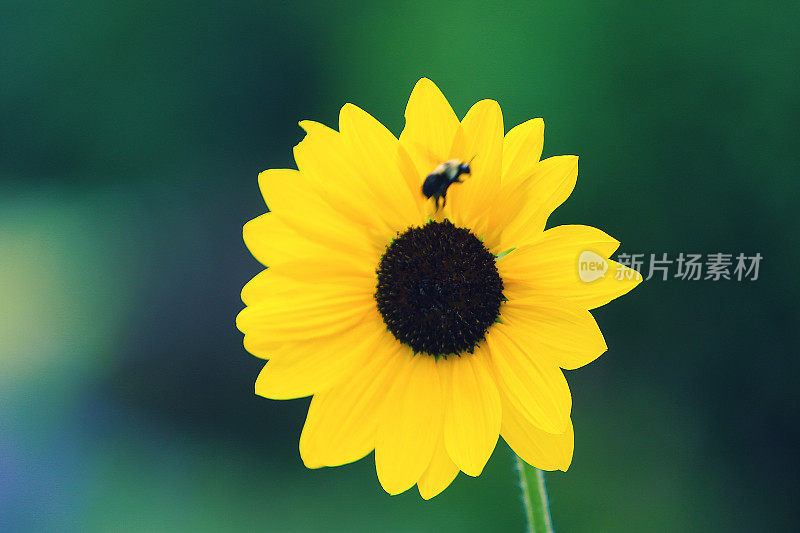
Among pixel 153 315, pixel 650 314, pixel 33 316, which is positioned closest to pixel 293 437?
pixel 153 315

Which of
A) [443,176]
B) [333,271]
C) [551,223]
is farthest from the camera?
[551,223]

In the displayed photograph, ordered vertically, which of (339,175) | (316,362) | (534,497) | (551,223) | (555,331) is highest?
(551,223)

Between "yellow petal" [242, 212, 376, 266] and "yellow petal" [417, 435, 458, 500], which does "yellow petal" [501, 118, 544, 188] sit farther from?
"yellow petal" [417, 435, 458, 500]

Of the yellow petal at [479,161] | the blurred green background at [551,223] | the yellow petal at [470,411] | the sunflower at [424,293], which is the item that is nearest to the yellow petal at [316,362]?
the sunflower at [424,293]

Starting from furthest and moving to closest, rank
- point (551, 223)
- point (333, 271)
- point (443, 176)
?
point (551, 223) < point (333, 271) < point (443, 176)

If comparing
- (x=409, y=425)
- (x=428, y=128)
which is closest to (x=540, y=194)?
(x=428, y=128)

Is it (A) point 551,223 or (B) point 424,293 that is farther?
(A) point 551,223

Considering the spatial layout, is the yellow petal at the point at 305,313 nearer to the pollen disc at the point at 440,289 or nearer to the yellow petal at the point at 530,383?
the pollen disc at the point at 440,289

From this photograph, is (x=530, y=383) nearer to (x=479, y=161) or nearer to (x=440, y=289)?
(x=440, y=289)
